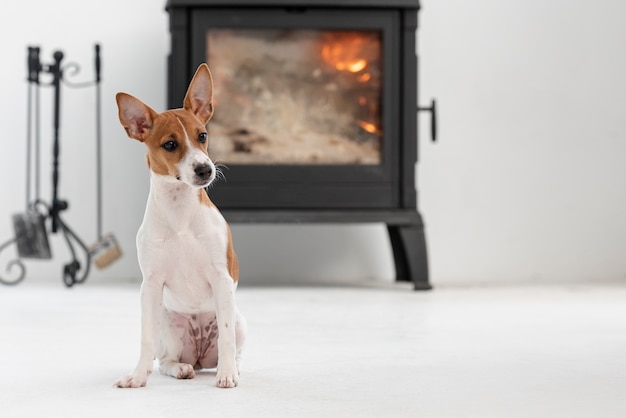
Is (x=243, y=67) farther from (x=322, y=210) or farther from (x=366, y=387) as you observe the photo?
(x=366, y=387)

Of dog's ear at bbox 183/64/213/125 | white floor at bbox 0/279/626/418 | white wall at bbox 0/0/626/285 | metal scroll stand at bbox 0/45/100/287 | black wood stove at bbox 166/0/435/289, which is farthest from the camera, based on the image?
white wall at bbox 0/0/626/285

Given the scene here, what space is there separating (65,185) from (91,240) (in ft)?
0.85

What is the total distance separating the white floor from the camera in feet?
5.38

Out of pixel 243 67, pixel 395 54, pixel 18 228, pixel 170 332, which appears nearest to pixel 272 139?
pixel 243 67

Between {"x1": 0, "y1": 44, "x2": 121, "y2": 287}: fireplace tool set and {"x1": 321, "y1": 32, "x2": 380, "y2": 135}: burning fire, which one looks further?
{"x1": 0, "y1": 44, "x2": 121, "y2": 287}: fireplace tool set

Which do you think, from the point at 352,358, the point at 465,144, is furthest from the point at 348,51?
the point at 352,358

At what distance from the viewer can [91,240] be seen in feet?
13.6

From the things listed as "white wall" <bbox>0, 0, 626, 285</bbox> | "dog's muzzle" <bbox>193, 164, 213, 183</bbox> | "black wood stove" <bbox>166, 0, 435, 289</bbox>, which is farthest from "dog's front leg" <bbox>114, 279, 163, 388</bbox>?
"white wall" <bbox>0, 0, 626, 285</bbox>

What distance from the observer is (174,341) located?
1.94 meters

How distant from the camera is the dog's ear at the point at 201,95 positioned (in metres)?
1.89

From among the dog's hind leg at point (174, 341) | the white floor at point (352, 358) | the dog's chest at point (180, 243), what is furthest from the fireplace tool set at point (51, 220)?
the dog's chest at point (180, 243)

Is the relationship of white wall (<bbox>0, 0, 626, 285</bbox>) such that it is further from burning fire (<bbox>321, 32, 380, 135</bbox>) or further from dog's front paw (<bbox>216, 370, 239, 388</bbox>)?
dog's front paw (<bbox>216, 370, 239, 388</bbox>)

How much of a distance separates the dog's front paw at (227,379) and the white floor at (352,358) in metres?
0.02

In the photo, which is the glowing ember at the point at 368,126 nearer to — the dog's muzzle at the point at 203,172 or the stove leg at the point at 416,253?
the stove leg at the point at 416,253
